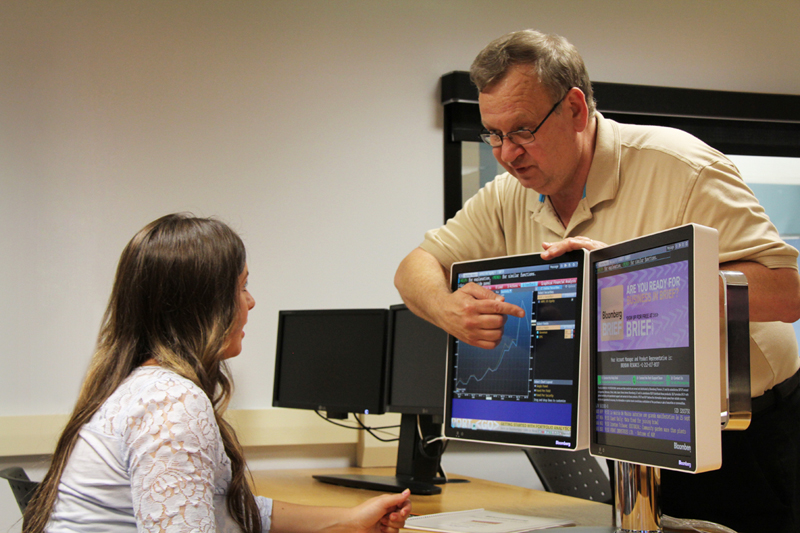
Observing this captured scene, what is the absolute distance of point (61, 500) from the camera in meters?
1.09

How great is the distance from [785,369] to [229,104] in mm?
2159

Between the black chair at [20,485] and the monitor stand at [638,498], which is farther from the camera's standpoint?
the black chair at [20,485]

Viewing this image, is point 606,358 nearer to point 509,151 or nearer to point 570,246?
point 570,246

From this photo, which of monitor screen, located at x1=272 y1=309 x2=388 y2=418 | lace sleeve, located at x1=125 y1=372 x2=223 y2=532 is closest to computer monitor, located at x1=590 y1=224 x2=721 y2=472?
lace sleeve, located at x1=125 y1=372 x2=223 y2=532

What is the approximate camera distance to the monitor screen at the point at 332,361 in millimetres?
2357

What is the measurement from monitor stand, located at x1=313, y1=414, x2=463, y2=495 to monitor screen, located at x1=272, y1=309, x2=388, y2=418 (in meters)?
0.13

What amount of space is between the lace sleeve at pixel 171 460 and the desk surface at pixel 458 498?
0.70m

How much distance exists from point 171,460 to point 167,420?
0.06 meters

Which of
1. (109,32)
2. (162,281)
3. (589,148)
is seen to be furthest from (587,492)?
(109,32)

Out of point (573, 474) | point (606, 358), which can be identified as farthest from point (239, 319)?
point (573, 474)

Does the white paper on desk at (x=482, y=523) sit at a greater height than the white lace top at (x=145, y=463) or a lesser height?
lesser

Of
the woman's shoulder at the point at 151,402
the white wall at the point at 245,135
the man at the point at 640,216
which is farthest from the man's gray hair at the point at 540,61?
the white wall at the point at 245,135

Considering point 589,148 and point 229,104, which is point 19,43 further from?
point 589,148

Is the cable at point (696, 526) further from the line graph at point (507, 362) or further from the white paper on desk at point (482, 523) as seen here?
the line graph at point (507, 362)
